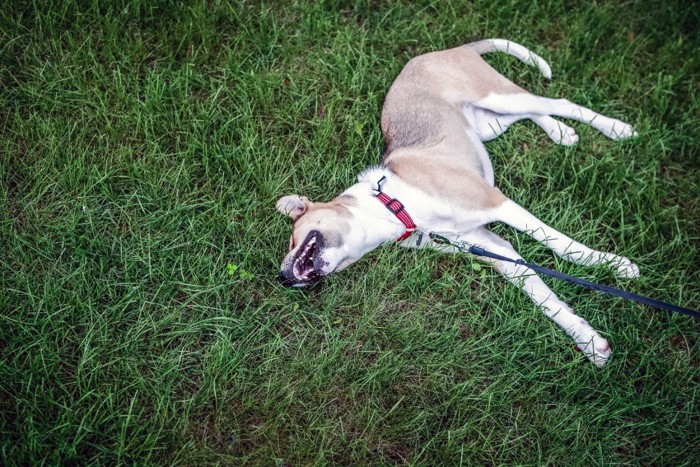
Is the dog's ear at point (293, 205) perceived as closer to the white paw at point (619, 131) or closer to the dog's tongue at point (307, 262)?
the dog's tongue at point (307, 262)

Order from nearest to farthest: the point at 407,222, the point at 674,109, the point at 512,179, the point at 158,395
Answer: the point at 158,395
the point at 407,222
the point at 512,179
the point at 674,109

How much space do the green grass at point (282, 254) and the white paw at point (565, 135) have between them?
77 millimetres

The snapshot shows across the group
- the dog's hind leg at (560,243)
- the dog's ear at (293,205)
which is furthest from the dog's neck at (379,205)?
the dog's hind leg at (560,243)

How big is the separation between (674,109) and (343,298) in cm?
351

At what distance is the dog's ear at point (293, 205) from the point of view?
159 inches

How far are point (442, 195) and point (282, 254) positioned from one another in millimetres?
1270

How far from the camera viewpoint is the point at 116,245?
13.4 ft

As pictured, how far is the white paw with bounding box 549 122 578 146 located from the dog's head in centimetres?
206

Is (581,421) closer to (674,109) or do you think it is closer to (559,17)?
(674,109)

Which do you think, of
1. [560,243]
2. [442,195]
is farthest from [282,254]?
[560,243]

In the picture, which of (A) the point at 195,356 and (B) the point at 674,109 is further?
(B) the point at 674,109

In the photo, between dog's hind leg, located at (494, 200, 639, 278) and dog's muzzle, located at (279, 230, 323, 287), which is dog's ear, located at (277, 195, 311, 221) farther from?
dog's hind leg, located at (494, 200, 639, 278)

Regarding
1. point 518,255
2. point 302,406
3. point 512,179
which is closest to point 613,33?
point 512,179

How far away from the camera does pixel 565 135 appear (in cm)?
481
